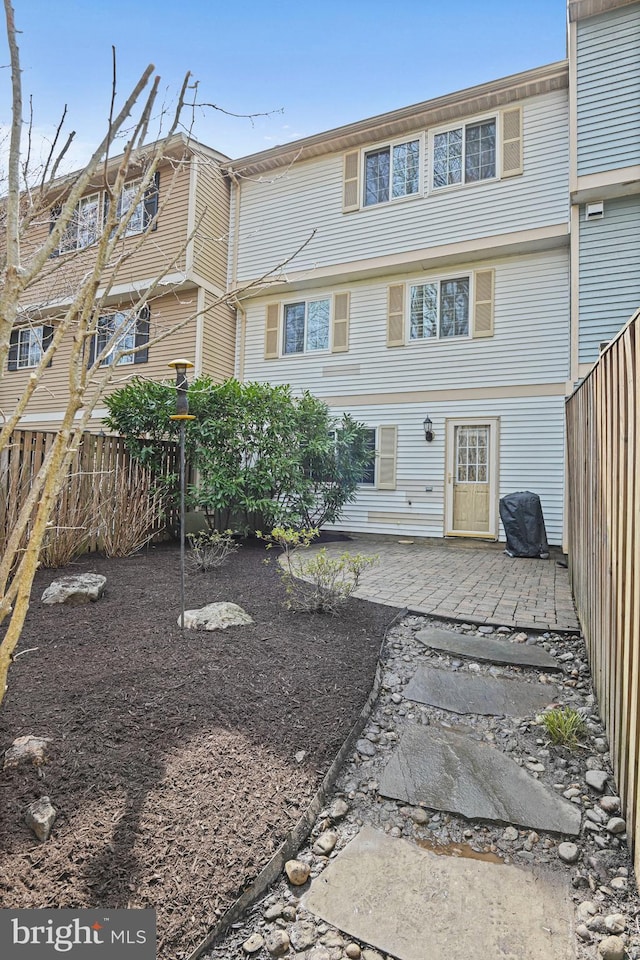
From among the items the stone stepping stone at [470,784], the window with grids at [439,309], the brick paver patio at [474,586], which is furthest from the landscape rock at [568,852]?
the window with grids at [439,309]

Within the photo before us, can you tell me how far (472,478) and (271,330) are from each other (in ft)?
17.2

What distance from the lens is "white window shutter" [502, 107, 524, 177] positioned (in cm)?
835

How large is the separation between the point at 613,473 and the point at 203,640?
2.42 meters

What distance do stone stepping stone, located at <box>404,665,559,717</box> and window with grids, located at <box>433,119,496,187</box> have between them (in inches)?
346

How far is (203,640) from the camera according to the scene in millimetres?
3082

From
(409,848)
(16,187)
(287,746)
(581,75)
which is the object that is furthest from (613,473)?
(581,75)

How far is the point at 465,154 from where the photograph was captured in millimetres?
8820

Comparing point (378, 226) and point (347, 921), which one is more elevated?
point (378, 226)

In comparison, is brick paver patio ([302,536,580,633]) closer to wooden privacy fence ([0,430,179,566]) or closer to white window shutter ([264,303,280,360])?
wooden privacy fence ([0,430,179,566])

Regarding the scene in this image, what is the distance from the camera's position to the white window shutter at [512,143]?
8.35m

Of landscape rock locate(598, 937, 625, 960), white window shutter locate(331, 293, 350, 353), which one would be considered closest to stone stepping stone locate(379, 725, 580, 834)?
landscape rock locate(598, 937, 625, 960)

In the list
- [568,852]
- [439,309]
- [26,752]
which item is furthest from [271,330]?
[568,852]

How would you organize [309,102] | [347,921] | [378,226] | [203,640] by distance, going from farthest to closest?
[378,226] < [309,102] < [203,640] < [347,921]

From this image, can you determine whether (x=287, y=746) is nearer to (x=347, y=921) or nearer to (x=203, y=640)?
(x=347, y=921)
